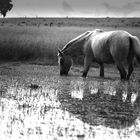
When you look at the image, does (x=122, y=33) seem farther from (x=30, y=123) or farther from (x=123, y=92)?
(x=30, y=123)

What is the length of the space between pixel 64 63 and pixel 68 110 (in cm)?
618

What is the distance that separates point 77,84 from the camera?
9.87 meters

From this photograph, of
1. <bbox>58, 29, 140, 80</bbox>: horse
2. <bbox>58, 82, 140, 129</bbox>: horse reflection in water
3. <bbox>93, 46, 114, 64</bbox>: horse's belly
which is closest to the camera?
<bbox>58, 82, 140, 129</bbox>: horse reflection in water

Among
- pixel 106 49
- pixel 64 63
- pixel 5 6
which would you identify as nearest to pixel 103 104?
pixel 106 49

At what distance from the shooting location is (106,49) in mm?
11203

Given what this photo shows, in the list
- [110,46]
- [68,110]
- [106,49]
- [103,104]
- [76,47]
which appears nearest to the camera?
[68,110]

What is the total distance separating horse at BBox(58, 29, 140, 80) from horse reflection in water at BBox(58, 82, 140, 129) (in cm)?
123

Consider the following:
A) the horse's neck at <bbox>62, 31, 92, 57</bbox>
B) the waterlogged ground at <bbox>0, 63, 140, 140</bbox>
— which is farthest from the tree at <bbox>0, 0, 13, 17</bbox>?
the waterlogged ground at <bbox>0, 63, 140, 140</bbox>

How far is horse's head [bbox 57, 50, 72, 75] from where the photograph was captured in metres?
12.2

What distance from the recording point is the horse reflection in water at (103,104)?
5535mm

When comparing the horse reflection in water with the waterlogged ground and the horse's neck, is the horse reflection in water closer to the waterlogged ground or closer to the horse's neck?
the waterlogged ground

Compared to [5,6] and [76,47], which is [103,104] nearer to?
[76,47]

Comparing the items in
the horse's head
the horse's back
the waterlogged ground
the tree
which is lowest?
the waterlogged ground

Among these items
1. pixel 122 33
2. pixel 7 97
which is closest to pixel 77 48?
pixel 122 33
